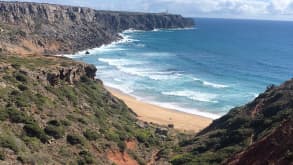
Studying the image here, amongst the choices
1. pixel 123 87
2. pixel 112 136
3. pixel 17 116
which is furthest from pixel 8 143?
pixel 123 87

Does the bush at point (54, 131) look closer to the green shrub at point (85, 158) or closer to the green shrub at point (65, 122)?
the green shrub at point (65, 122)

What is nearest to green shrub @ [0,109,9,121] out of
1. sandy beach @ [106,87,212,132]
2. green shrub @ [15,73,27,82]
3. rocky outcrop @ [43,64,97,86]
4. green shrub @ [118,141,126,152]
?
green shrub @ [15,73,27,82]

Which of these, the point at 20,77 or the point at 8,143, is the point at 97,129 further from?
the point at 8,143

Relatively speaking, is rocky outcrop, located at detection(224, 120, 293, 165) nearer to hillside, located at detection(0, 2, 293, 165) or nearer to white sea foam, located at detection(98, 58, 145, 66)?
hillside, located at detection(0, 2, 293, 165)

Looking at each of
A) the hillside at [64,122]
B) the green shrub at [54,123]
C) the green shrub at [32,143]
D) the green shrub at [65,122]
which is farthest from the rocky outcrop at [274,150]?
the green shrub at [65,122]

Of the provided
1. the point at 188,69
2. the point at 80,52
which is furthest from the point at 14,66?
the point at 80,52

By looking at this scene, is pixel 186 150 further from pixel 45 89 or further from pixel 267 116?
pixel 45 89

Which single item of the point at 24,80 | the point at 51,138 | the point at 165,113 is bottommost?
the point at 165,113

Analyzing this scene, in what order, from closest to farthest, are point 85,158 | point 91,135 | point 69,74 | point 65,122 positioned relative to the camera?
1. point 85,158
2. point 65,122
3. point 91,135
4. point 69,74
